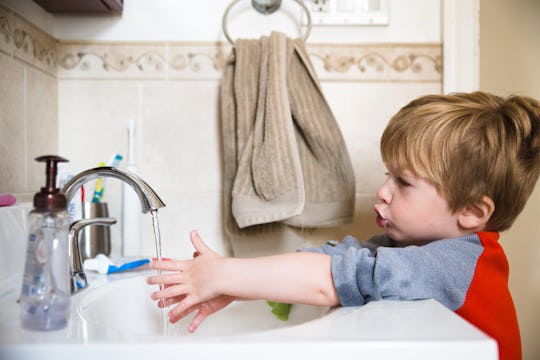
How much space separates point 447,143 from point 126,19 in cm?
84

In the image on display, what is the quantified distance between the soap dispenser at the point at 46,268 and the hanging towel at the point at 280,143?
55cm

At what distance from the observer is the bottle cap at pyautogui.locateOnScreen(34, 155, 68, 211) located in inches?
18.6

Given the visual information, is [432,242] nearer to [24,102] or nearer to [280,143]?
[280,143]

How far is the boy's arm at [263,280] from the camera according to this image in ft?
1.99

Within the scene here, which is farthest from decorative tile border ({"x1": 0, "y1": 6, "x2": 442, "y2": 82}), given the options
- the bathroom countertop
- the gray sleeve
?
the bathroom countertop

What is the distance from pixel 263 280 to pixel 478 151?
1.23 feet

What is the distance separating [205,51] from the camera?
117cm

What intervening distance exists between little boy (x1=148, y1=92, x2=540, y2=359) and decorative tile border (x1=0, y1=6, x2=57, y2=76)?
0.58 m

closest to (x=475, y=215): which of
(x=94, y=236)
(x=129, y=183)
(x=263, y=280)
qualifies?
(x=263, y=280)

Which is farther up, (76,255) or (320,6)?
(320,6)

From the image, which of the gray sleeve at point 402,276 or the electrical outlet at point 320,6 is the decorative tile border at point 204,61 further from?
the gray sleeve at point 402,276

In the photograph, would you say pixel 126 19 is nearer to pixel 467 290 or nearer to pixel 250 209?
pixel 250 209

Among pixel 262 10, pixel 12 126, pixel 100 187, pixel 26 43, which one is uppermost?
pixel 262 10

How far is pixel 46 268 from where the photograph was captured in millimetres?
469
